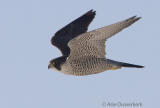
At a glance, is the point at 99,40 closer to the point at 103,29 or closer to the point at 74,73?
the point at 103,29

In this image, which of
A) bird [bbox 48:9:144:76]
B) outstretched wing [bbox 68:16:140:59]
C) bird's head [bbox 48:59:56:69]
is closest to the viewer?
outstretched wing [bbox 68:16:140:59]

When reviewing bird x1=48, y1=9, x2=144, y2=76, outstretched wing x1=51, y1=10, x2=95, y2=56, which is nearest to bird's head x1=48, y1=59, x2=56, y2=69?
bird x1=48, y1=9, x2=144, y2=76

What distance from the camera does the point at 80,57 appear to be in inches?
504

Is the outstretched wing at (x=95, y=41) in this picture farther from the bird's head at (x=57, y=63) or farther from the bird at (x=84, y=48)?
the bird's head at (x=57, y=63)

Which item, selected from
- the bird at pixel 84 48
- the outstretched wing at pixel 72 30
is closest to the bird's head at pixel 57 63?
the bird at pixel 84 48

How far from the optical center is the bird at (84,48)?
461 inches

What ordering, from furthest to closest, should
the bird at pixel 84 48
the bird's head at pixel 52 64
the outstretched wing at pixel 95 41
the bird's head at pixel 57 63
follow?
the bird's head at pixel 52 64 < the bird's head at pixel 57 63 < the bird at pixel 84 48 < the outstretched wing at pixel 95 41

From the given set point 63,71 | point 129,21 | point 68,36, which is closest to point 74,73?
point 63,71

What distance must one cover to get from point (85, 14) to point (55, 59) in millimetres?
1563

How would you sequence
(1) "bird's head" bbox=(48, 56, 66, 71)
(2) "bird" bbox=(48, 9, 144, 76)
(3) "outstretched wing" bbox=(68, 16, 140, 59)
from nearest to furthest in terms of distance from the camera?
(3) "outstretched wing" bbox=(68, 16, 140, 59) → (2) "bird" bbox=(48, 9, 144, 76) → (1) "bird's head" bbox=(48, 56, 66, 71)

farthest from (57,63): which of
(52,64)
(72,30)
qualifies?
(72,30)

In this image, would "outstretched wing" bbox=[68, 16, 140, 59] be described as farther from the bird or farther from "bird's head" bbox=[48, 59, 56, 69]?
"bird's head" bbox=[48, 59, 56, 69]

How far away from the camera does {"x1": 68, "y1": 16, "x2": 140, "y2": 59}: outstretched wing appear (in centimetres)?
1149

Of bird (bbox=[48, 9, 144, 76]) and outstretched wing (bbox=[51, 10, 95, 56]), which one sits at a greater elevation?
outstretched wing (bbox=[51, 10, 95, 56])
